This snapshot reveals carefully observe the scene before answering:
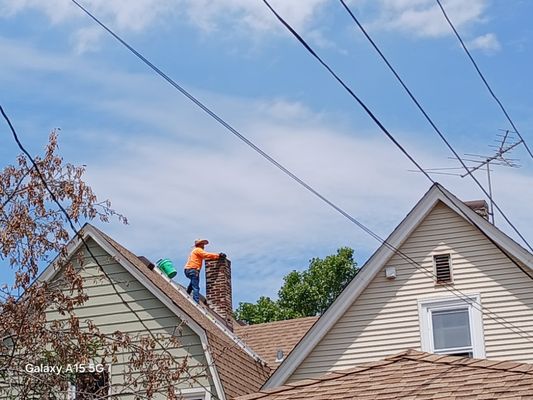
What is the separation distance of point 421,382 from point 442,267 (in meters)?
6.95

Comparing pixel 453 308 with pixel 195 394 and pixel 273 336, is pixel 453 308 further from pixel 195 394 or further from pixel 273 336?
pixel 273 336

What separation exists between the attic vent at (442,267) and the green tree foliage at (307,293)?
2394 cm

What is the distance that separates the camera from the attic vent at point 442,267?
59.0ft

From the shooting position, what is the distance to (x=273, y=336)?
72.1 feet

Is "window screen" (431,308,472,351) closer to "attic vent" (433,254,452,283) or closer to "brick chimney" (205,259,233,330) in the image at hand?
"attic vent" (433,254,452,283)

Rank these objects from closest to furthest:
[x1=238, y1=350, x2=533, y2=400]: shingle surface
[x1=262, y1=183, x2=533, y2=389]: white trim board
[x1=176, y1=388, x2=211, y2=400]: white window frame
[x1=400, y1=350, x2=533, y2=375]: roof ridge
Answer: [x1=238, y1=350, x2=533, y2=400]: shingle surface < [x1=400, y1=350, x2=533, y2=375]: roof ridge < [x1=176, y1=388, x2=211, y2=400]: white window frame < [x1=262, y1=183, x2=533, y2=389]: white trim board

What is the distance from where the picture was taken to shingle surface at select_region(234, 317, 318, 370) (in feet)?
69.3

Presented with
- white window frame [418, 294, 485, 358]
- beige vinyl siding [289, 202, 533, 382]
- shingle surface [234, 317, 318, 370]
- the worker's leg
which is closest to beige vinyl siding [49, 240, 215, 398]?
beige vinyl siding [289, 202, 533, 382]

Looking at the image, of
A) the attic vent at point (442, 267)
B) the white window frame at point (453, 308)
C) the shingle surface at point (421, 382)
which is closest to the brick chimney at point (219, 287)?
the white window frame at point (453, 308)

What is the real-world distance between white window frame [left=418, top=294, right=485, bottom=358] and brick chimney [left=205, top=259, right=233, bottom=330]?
6.11 metres

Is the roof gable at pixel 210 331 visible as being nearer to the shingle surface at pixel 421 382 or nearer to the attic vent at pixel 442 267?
the attic vent at pixel 442 267

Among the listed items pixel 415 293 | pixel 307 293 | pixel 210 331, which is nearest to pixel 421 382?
pixel 415 293

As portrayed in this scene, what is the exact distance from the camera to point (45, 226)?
11.3 meters

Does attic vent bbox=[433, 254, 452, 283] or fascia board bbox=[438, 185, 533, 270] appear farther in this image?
attic vent bbox=[433, 254, 452, 283]
